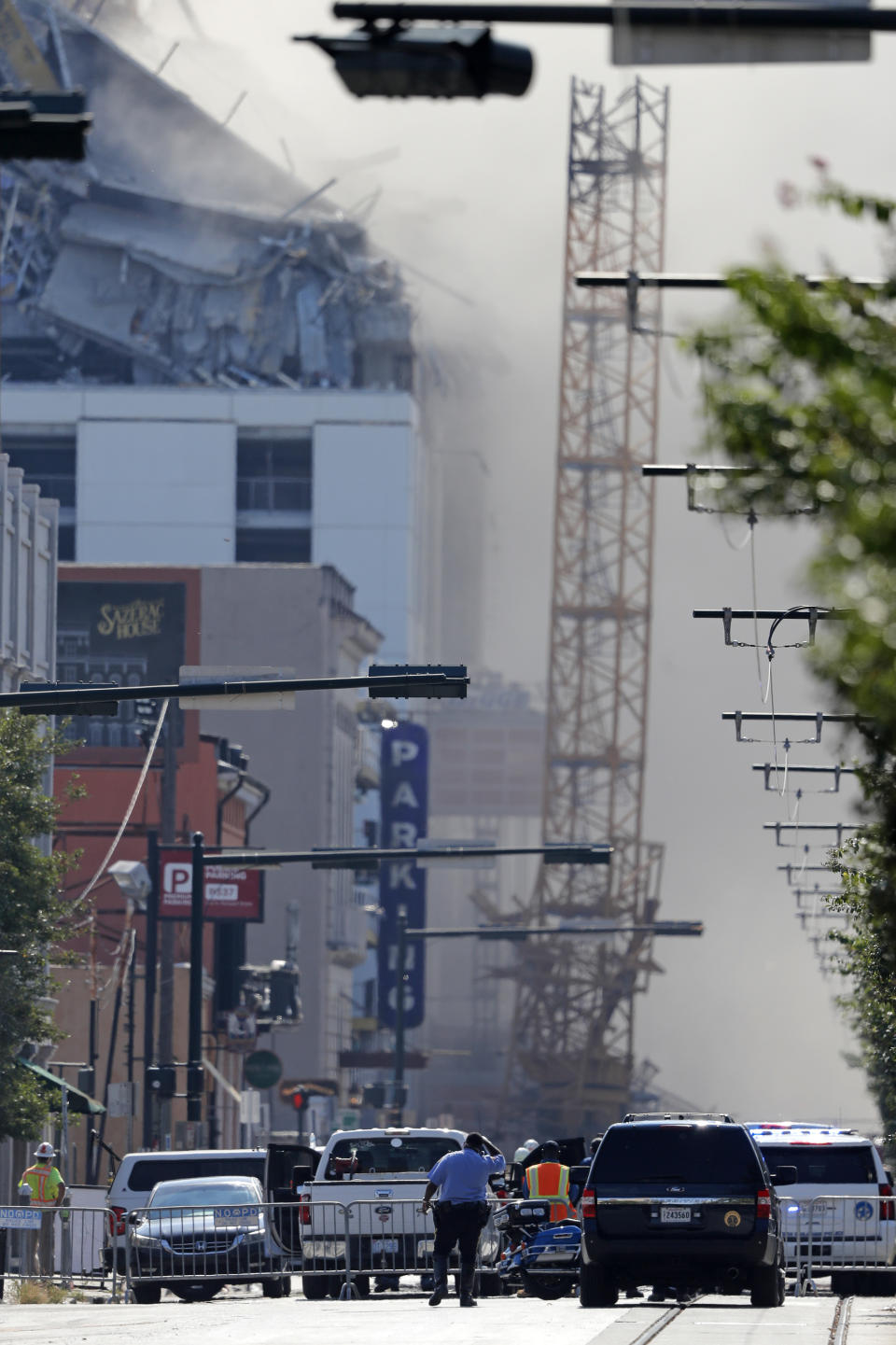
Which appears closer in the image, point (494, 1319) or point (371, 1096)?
point (494, 1319)

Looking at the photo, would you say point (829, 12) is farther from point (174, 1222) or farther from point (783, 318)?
point (174, 1222)

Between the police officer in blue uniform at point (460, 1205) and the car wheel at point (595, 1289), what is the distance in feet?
3.90

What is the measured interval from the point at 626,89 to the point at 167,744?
99459mm

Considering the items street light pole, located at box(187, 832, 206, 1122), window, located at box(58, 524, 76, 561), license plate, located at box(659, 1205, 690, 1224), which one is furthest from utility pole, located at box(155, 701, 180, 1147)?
window, located at box(58, 524, 76, 561)

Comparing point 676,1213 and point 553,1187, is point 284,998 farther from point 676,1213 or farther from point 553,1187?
point 676,1213

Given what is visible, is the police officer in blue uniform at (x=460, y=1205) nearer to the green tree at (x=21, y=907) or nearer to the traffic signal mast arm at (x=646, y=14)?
the green tree at (x=21, y=907)

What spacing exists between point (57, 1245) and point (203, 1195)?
6697 mm

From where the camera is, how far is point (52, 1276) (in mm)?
32156

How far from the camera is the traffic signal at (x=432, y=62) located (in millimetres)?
10211

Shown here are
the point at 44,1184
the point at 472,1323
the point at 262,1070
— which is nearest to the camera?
the point at 472,1323

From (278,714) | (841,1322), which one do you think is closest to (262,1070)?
(841,1322)

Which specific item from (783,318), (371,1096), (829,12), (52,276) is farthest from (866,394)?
(52,276)

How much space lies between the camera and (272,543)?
5738 inches

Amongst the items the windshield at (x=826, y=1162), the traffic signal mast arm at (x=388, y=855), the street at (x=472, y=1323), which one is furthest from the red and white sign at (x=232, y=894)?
the street at (x=472, y=1323)
